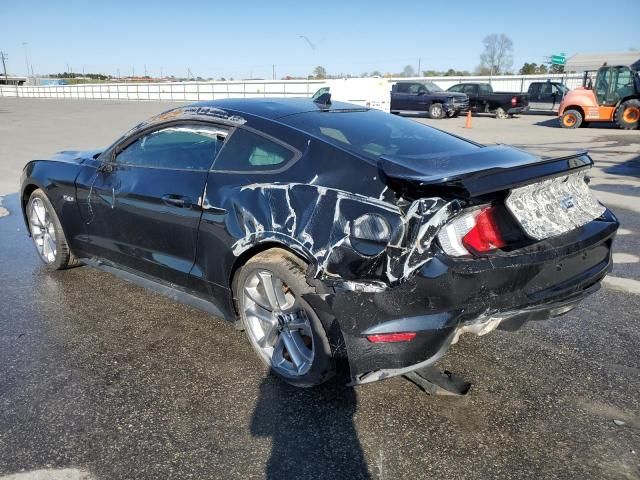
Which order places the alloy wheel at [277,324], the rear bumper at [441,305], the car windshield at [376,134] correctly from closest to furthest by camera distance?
the rear bumper at [441,305]
the alloy wheel at [277,324]
the car windshield at [376,134]

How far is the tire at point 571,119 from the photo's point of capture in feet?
65.1

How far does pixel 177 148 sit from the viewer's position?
374cm

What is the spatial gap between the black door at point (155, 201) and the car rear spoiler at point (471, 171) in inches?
51.0

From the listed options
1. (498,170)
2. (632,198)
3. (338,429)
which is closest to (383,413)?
(338,429)

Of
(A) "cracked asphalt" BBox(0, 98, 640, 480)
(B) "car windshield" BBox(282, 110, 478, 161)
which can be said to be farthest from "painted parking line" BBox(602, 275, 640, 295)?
(B) "car windshield" BBox(282, 110, 478, 161)

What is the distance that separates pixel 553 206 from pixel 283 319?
158cm

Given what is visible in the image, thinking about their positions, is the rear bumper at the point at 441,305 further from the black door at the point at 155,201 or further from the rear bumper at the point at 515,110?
the rear bumper at the point at 515,110

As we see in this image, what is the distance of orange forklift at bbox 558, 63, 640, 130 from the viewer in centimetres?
1884

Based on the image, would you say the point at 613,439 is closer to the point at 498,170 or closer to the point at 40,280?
the point at 498,170

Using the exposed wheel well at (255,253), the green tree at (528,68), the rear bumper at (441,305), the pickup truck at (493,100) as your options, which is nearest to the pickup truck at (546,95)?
the pickup truck at (493,100)

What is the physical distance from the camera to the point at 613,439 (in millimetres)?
2564

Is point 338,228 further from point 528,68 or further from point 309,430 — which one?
point 528,68

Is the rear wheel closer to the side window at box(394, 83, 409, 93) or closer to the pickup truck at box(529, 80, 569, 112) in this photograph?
the pickup truck at box(529, 80, 569, 112)

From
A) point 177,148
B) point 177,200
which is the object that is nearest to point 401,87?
point 177,148
